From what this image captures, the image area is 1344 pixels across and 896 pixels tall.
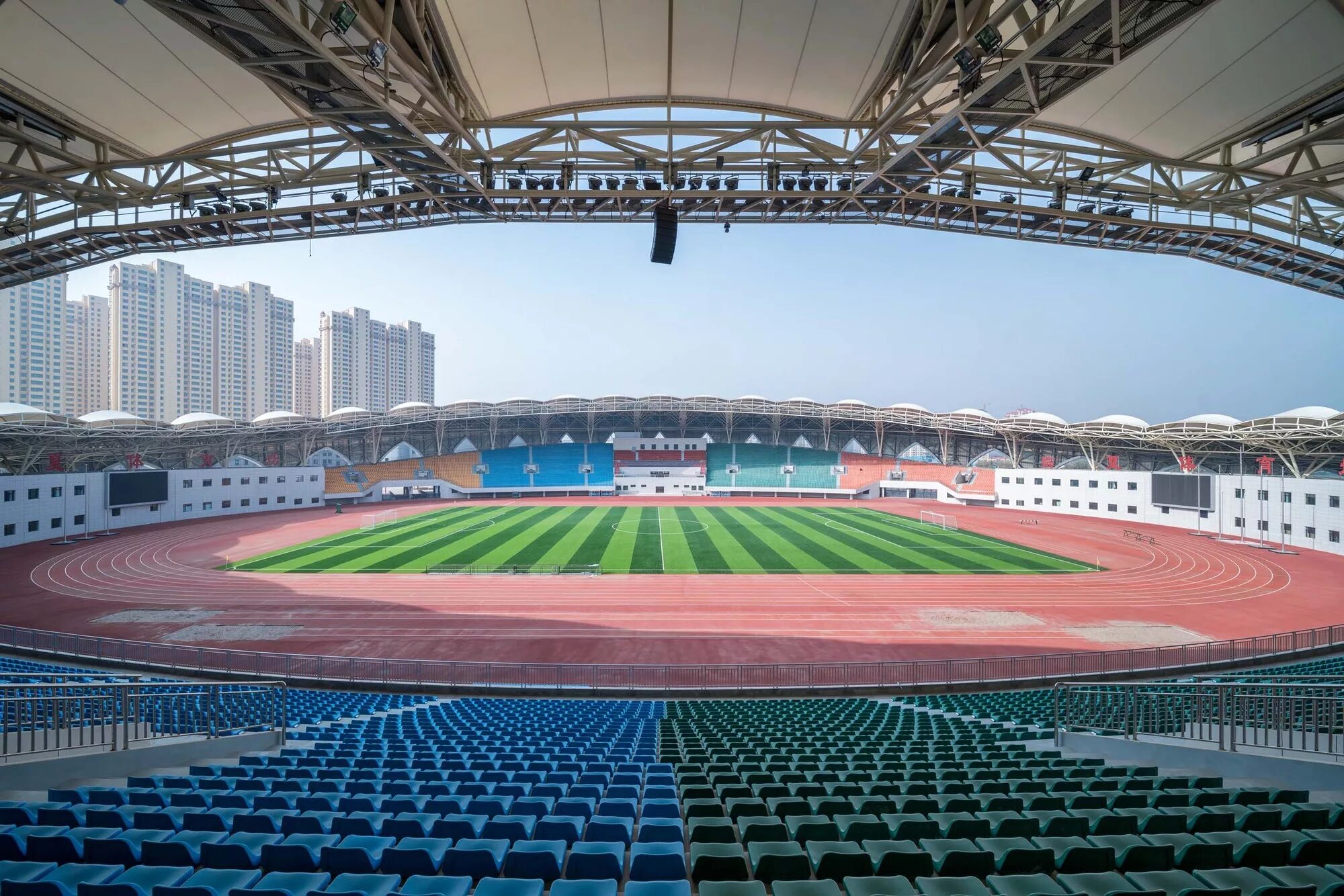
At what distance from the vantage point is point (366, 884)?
299 cm

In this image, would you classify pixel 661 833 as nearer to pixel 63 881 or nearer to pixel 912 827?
pixel 912 827

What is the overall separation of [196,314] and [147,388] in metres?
15.4

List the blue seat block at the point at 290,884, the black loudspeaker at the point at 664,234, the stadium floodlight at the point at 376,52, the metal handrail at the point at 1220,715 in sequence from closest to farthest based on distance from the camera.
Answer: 1. the blue seat block at the point at 290,884
2. the metal handrail at the point at 1220,715
3. the stadium floodlight at the point at 376,52
4. the black loudspeaker at the point at 664,234

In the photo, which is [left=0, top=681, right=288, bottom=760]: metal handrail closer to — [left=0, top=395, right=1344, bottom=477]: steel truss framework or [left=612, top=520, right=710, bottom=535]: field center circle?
[left=612, top=520, right=710, bottom=535]: field center circle

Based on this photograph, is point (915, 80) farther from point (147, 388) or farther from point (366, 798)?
point (147, 388)

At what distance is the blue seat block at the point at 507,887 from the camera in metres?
2.98

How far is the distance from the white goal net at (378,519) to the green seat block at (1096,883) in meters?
46.3

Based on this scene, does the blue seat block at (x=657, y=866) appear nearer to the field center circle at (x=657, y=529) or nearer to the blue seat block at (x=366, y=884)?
the blue seat block at (x=366, y=884)

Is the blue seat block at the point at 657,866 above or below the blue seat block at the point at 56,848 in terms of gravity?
below

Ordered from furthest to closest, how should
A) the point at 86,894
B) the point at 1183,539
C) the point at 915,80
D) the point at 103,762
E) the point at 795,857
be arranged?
the point at 1183,539, the point at 915,80, the point at 103,762, the point at 795,857, the point at 86,894

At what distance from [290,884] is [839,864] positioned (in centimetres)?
305

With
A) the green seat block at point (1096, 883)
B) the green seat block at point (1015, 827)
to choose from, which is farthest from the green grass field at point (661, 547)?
the green seat block at point (1096, 883)

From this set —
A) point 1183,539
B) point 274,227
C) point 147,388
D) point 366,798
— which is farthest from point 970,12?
point 147,388

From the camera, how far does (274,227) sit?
1559 cm
